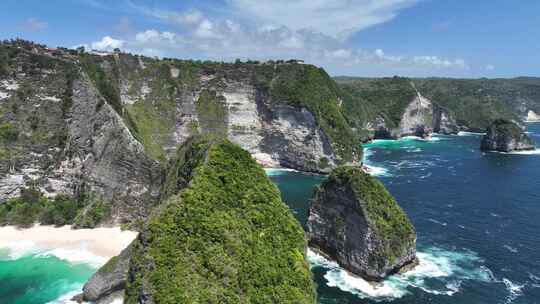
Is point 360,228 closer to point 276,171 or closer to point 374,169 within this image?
point 276,171

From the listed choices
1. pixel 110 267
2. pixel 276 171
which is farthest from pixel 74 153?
pixel 276 171

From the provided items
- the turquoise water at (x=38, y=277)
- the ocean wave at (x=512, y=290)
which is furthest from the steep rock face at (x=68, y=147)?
the ocean wave at (x=512, y=290)

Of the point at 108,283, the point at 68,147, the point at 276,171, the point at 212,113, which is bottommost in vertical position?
the point at 108,283

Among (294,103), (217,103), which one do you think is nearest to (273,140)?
(294,103)

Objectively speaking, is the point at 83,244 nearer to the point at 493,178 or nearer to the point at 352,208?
the point at 352,208

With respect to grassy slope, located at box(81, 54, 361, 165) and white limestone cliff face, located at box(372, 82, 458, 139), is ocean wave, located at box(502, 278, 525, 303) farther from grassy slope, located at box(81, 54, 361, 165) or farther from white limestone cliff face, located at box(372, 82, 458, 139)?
white limestone cliff face, located at box(372, 82, 458, 139)

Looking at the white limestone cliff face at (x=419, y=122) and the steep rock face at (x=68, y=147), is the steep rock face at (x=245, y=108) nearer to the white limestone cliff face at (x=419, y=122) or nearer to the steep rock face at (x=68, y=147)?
the steep rock face at (x=68, y=147)

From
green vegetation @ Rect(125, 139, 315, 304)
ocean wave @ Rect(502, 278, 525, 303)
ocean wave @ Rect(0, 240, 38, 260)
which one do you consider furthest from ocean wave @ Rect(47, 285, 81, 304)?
ocean wave @ Rect(502, 278, 525, 303)
